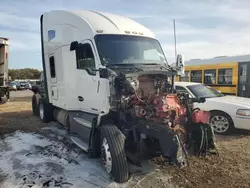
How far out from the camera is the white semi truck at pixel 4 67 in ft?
47.5

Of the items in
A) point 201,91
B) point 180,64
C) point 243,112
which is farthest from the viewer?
point 201,91

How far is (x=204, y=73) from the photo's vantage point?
49.3 feet

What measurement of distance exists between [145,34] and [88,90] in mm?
1933

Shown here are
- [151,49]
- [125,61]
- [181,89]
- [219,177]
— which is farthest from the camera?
[181,89]

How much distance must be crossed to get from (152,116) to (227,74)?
407 inches

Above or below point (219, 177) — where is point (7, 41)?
above

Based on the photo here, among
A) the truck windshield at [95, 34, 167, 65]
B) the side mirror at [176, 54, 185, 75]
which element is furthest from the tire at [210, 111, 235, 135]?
the truck windshield at [95, 34, 167, 65]

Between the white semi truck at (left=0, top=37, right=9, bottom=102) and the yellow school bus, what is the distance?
399 inches

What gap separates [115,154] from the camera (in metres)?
4.57

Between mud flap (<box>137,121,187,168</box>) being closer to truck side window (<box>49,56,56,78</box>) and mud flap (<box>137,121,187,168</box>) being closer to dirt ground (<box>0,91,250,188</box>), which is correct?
dirt ground (<box>0,91,250,188</box>)

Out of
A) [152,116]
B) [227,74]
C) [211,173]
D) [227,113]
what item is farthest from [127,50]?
[227,74]

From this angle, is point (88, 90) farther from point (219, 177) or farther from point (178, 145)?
point (219, 177)

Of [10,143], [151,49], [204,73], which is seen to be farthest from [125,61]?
[204,73]

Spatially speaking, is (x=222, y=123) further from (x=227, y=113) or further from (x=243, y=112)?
(x=243, y=112)
